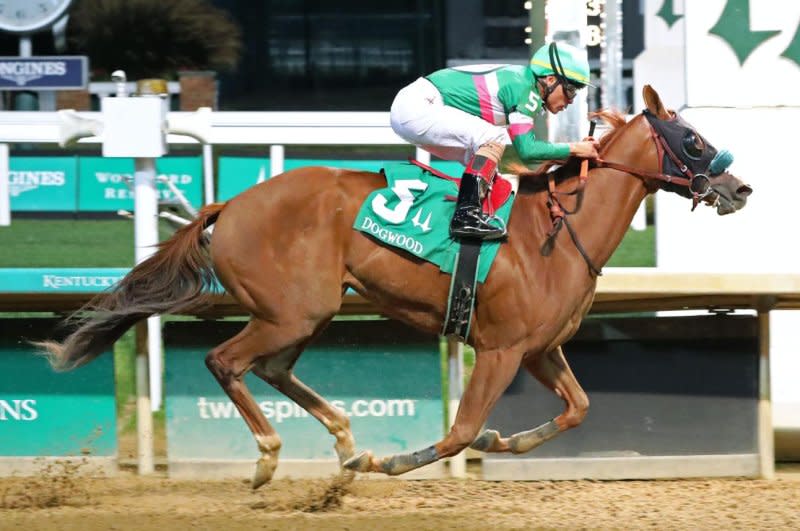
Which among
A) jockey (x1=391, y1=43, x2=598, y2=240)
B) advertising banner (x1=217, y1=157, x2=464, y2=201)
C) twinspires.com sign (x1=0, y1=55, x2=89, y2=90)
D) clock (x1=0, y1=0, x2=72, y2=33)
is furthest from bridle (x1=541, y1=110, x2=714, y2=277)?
clock (x1=0, y1=0, x2=72, y2=33)

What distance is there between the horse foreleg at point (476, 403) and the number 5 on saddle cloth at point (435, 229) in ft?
0.63

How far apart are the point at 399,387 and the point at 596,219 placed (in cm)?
137

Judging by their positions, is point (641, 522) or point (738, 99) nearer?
point (641, 522)

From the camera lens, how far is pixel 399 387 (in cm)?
599

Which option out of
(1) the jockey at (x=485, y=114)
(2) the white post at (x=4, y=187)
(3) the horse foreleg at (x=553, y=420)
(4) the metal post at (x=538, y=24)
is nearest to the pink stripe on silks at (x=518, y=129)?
(1) the jockey at (x=485, y=114)

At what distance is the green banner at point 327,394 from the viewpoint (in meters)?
5.93

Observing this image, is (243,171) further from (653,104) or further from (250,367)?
(653,104)

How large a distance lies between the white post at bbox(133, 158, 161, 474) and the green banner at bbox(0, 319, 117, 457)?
17 cm

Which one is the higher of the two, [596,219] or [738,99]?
[738,99]

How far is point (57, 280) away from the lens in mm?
5734

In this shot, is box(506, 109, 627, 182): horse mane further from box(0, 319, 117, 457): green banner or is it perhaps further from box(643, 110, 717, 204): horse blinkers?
box(0, 319, 117, 457): green banner

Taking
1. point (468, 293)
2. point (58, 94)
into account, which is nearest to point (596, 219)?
point (468, 293)

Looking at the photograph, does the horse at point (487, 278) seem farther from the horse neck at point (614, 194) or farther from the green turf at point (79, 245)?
the green turf at point (79, 245)

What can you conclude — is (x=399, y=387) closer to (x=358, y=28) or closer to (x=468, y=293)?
(x=468, y=293)
